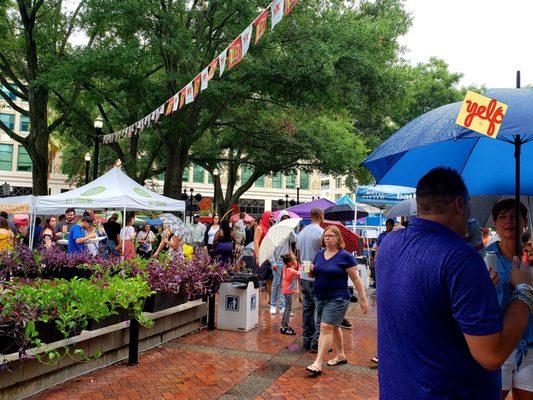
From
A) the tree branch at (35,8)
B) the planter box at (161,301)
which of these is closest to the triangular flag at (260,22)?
the planter box at (161,301)

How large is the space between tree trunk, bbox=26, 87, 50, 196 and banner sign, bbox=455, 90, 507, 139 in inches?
714

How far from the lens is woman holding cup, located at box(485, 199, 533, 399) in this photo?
279 cm

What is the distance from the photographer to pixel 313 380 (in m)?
5.27

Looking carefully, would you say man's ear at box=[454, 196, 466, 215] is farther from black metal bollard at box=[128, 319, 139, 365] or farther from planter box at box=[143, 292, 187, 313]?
planter box at box=[143, 292, 187, 313]

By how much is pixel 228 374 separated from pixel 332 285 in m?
1.53

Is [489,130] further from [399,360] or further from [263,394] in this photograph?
[263,394]

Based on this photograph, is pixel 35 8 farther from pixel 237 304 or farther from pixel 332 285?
pixel 332 285

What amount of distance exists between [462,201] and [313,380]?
12.6 feet

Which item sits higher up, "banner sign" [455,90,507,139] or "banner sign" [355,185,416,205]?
"banner sign" [455,90,507,139]

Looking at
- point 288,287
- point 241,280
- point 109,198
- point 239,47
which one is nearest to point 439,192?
point 288,287

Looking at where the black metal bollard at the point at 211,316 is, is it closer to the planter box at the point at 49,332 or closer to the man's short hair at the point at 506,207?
the planter box at the point at 49,332

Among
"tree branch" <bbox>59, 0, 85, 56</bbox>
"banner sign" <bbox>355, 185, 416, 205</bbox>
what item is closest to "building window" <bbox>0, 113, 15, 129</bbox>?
"tree branch" <bbox>59, 0, 85, 56</bbox>

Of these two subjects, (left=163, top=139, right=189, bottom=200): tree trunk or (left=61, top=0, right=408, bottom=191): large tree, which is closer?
(left=61, top=0, right=408, bottom=191): large tree

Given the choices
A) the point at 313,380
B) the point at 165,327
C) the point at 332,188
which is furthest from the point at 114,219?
the point at 332,188
